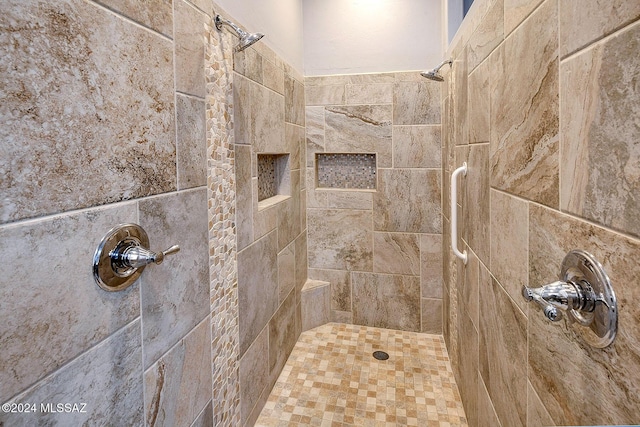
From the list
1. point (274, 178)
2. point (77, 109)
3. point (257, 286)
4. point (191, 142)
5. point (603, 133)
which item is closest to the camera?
point (603, 133)

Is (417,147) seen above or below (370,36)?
below

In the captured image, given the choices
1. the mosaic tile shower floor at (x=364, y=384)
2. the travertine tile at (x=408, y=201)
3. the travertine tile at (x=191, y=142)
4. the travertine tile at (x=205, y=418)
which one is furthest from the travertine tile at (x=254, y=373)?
the travertine tile at (x=408, y=201)

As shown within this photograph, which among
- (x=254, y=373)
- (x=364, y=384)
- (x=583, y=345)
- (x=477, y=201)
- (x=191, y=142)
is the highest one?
(x=191, y=142)

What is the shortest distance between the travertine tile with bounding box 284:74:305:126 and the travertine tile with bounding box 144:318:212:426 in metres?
1.59

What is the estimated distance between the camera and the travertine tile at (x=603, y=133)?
0.54m

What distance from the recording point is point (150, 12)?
994mm

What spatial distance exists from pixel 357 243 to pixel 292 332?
886 mm

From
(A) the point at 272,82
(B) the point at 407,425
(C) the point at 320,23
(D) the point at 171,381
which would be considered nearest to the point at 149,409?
(D) the point at 171,381

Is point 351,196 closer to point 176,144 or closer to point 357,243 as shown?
point 357,243

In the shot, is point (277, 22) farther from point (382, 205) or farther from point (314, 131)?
point (382, 205)

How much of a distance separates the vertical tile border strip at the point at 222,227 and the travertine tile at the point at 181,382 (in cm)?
8

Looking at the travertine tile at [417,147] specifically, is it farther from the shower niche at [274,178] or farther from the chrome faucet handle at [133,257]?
the chrome faucet handle at [133,257]

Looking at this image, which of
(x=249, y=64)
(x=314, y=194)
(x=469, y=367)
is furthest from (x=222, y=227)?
(x=314, y=194)

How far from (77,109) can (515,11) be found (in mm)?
1215
